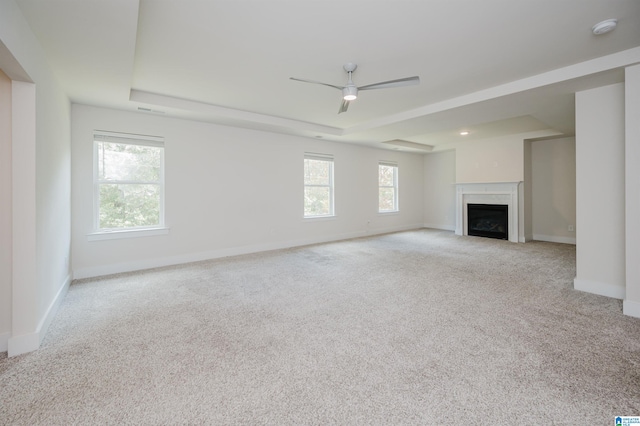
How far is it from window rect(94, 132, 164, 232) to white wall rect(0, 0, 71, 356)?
4.96 feet

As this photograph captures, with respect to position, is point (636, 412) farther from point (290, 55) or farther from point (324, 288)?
point (290, 55)

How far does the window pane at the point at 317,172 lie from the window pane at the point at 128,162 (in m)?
2.93

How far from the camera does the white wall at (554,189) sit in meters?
6.11

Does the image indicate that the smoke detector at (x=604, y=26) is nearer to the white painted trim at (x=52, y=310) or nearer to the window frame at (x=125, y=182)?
the white painted trim at (x=52, y=310)

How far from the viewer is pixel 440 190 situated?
8492 mm

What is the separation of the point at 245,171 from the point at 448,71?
3.69 meters

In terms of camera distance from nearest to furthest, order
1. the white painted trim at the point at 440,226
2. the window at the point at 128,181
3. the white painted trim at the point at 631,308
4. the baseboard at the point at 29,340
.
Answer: the baseboard at the point at 29,340, the white painted trim at the point at 631,308, the window at the point at 128,181, the white painted trim at the point at 440,226

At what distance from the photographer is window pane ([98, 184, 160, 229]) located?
4059 mm

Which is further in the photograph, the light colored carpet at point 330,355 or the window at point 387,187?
the window at point 387,187

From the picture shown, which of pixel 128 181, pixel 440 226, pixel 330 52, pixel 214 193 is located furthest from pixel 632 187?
pixel 128 181

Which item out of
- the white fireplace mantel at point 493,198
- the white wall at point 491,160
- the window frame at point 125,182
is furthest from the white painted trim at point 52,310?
the white wall at point 491,160

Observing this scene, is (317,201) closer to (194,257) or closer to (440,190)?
(194,257)

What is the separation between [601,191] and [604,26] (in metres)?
1.80

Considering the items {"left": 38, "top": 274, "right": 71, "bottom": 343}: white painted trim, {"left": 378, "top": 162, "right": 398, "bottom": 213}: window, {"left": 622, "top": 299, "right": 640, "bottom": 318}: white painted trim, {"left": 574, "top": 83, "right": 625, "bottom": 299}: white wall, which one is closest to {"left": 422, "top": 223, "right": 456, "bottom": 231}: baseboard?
{"left": 378, "top": 162, "right": 398, "bottom": 213}: window
